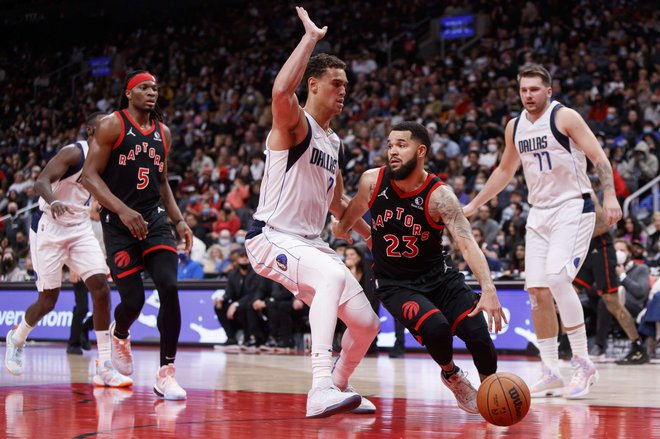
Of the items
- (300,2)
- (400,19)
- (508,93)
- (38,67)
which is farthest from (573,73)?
(38,67)

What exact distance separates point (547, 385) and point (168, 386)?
269 cm

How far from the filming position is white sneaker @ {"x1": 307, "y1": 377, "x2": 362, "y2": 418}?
186 inches

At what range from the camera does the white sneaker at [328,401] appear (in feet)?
15.5

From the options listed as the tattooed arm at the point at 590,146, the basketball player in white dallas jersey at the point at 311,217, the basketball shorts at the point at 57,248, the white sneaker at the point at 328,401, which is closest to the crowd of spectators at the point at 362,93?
the tattooed arm at the point at 590,146

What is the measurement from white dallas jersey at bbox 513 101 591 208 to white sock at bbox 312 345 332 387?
248cm

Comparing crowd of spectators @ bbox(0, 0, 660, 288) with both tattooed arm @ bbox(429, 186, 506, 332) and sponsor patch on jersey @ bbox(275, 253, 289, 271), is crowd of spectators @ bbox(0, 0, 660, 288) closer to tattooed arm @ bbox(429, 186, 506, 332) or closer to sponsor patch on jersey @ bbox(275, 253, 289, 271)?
tattooed arm @ bbox(429, 186, 506, 332)

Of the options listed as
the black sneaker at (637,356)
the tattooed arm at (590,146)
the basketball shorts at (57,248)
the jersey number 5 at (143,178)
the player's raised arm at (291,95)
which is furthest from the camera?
the black sneaker at (637,356)

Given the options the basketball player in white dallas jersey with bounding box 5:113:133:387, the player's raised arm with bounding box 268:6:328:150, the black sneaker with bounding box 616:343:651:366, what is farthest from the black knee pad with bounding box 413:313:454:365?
the black sneaker with bounding box 616:343:651:366

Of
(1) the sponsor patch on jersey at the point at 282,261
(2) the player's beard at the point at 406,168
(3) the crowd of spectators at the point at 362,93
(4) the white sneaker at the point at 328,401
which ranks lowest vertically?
(4) the white sneaker at the point at 328,401

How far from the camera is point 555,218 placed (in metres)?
6.61

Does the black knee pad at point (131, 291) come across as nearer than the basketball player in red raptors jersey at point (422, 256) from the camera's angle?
No

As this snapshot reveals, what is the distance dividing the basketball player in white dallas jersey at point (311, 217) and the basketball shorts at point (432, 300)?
205mm

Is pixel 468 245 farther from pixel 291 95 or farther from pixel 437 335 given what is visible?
pixel 291 95

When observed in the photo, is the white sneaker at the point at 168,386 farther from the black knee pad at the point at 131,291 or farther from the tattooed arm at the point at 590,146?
the tattooed arm at the point at 590,146
